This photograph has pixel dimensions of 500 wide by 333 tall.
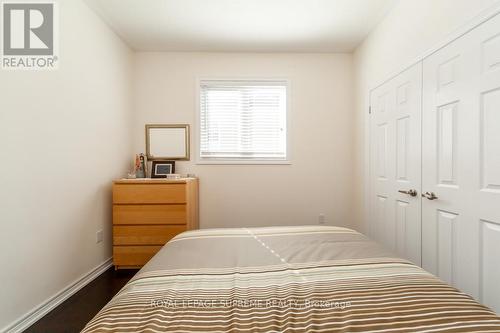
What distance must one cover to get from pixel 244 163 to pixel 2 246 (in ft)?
7.45

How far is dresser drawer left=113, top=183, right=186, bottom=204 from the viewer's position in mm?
2535

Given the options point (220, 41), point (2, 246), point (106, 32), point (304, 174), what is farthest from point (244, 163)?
point (2, 246)

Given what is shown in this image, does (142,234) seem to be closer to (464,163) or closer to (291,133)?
(291,133)

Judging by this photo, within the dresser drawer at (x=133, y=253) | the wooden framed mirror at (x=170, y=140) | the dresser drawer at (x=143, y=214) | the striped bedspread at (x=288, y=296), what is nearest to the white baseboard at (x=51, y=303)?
the dresser drawer at (x=133, y=253)

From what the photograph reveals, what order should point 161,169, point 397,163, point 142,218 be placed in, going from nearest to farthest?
point 397,163
point 142,218
point 161,169

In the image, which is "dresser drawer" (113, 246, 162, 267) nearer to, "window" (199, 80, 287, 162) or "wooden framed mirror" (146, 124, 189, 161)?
"wooden framed mirror" (146, 124, 189, 161)

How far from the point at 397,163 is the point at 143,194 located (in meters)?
2.36

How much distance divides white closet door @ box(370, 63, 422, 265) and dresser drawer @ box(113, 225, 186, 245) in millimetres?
2096

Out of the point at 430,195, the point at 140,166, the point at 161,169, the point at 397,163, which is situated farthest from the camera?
the point at 161,169

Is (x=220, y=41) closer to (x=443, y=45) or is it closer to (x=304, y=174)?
(x=304, y=174)

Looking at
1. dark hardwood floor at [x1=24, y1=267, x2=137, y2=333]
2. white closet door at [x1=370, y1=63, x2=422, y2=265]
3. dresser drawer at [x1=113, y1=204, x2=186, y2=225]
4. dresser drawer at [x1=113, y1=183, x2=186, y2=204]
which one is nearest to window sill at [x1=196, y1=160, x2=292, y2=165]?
dresser drawer at [x1=113, y1=183, x2=186, y2=204]

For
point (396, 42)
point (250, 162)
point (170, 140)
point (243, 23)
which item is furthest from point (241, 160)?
point (396, 42)

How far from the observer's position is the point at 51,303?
6.21ft

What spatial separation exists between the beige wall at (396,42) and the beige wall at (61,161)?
8.98 ft
